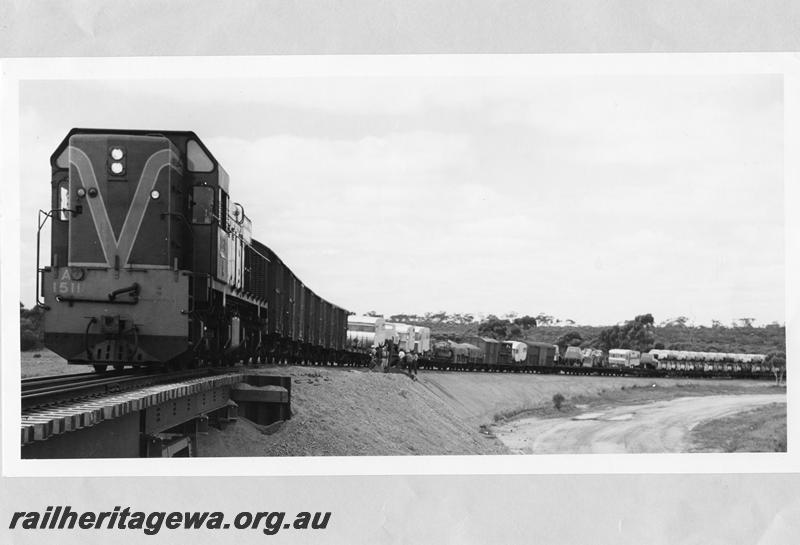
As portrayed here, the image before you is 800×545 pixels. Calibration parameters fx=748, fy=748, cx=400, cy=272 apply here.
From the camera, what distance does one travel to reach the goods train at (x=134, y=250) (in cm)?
591

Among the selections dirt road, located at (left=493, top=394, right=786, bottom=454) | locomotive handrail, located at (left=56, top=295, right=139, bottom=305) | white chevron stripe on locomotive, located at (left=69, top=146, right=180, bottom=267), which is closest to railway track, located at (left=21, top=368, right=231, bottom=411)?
locomotive handrail, located at (left=56, top=295, right=139, bottom=305)

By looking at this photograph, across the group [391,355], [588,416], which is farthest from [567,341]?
[588,416]

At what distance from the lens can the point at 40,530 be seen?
4.72 metres

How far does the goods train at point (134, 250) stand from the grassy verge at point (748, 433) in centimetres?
437

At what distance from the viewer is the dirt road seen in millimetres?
7121

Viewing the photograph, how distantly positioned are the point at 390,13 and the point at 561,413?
8.70 metres

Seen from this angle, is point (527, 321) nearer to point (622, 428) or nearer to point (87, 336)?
point (622, 428)

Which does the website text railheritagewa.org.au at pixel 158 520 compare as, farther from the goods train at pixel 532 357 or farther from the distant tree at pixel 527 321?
the goods train at pixel 532 357

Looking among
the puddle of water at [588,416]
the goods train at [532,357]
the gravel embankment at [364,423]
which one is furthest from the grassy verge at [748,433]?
the goods train at [532,357]

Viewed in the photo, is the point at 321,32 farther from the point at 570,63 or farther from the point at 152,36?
the point at 570,63

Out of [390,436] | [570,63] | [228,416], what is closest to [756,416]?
[390,436]

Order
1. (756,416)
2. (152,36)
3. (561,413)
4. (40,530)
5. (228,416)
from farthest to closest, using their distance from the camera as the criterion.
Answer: (561,413) → (756,416) → (228,416) → (152,36) → (40,530)

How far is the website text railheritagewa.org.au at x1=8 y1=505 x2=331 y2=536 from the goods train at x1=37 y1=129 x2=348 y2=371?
1411 mm

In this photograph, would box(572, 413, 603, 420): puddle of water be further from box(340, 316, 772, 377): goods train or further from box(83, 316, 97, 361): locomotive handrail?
box(83, 316, 97, 361): locomotive handrail
